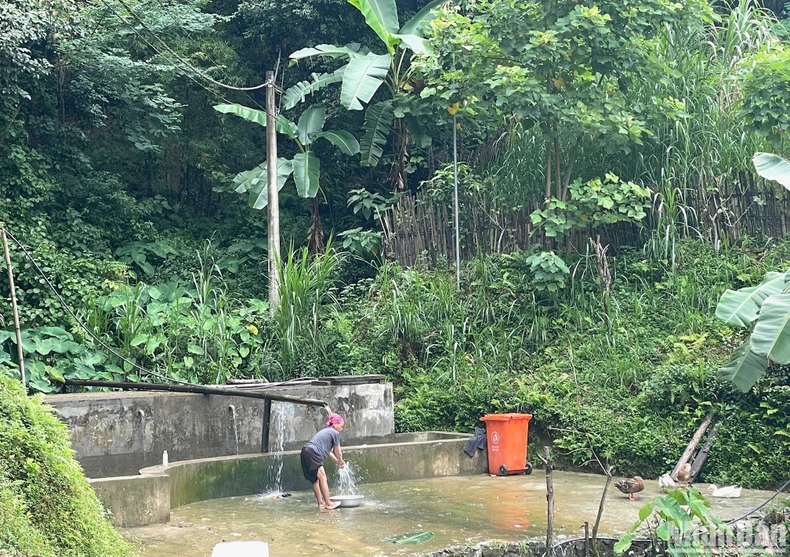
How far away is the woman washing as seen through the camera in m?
8.25

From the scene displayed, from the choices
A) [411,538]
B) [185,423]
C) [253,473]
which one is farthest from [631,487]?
[185,423]

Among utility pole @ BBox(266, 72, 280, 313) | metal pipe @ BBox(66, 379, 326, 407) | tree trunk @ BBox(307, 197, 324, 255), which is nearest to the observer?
metal pipe @ BBox(66, 379, 326, 407)

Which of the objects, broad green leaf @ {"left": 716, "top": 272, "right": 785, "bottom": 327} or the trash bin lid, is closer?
broad green leaf @ {"left": 716, "top": 272, "right": 785, "bottom": 327}

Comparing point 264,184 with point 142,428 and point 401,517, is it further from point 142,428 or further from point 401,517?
point 401,517

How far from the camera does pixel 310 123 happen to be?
15133 millimetres

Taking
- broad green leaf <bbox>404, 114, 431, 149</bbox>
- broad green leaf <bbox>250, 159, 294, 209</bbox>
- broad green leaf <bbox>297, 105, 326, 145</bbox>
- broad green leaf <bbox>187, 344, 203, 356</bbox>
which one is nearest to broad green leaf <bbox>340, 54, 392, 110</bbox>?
broad green leaf <bbox>404, 114, 431, 149</bbox>

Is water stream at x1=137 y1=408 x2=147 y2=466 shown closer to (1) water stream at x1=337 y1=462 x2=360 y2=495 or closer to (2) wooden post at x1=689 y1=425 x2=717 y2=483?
(1) water stream at x1=337 y1=462 x2=360 y2=495

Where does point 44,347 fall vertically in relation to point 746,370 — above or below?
above

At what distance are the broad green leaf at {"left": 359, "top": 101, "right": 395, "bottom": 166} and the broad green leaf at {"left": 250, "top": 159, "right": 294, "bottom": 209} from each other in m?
1.46

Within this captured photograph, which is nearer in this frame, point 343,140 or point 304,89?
point 304,89

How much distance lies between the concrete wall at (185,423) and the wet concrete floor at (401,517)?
1218mm

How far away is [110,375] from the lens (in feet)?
38.1

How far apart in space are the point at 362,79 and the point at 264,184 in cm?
257

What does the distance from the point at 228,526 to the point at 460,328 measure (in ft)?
18.9
